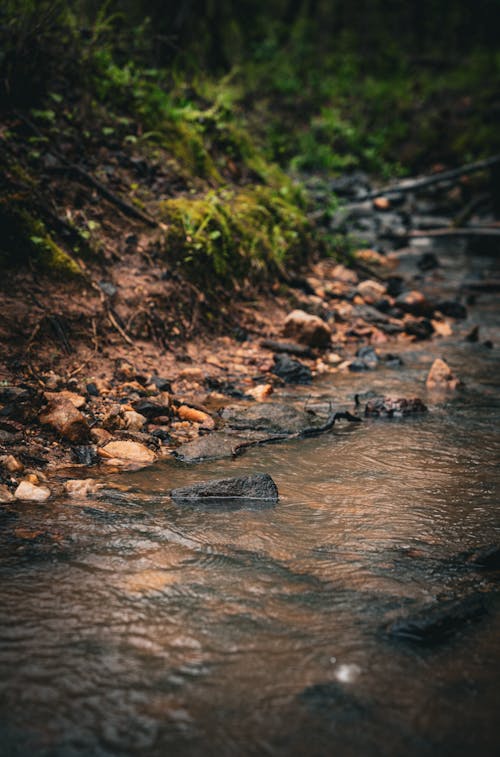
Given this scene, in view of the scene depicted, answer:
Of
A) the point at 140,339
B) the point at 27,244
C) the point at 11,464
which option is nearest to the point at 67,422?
the point at 11,464

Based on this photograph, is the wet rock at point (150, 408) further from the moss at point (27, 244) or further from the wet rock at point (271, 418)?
the moss at point (27, 244)

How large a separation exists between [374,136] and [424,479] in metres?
13.5

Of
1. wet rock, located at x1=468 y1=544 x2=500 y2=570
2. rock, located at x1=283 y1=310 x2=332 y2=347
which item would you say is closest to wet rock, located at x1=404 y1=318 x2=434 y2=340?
rock, located at x1=283 y1=310 x2=332 y2=347

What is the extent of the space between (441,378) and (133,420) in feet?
8.43

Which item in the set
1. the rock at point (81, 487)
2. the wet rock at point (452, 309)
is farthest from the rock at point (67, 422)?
the wet rock at point (452, 309)

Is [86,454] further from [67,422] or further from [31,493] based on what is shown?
[31,493]

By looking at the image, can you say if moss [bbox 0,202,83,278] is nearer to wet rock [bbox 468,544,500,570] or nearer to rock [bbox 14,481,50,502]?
rock [bbox 14,481,50,502]

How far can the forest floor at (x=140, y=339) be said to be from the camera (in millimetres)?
3225

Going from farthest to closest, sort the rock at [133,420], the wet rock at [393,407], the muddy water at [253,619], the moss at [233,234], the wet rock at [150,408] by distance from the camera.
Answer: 1. the moss at [233,234]
2. the wet rock at [393,407]
3. the wet rock at [150,408]
4. the rock at [133,420]
5. the muddy water at [253,619]

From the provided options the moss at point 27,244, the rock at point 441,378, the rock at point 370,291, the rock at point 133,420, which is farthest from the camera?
the rock at point 370,291

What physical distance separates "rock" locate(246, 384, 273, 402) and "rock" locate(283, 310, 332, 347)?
112cm

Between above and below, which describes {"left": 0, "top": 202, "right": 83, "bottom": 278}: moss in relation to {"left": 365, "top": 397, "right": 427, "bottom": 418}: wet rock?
above

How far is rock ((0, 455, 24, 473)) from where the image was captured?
2.81 m

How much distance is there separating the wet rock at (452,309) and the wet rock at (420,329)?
0.74 m
